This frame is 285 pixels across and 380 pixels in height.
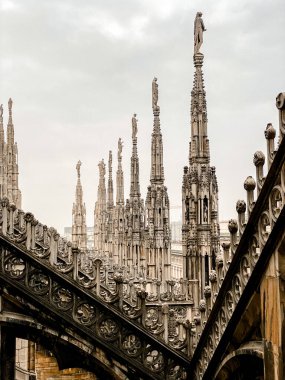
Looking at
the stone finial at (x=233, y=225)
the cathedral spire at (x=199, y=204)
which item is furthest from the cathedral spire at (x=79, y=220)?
the stone finial at (x=233, y=225)

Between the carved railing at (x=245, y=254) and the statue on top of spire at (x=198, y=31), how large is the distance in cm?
734

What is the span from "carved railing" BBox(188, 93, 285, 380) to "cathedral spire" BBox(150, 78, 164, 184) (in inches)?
565

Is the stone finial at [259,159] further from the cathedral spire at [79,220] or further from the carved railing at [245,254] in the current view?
the cathedral spire at [79,220]

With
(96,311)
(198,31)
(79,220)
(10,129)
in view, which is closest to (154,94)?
(198,31)

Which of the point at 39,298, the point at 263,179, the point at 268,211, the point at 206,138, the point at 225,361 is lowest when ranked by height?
the point at 225,361

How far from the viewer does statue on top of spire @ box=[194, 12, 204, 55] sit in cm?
1242

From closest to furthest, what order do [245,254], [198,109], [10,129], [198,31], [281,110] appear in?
[281,110]
[245,254]
[198,109]
[198,31]
[10,129]

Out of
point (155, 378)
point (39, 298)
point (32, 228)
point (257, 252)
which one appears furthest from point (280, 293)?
point (32, 228)

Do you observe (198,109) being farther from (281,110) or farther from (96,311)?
(281,110)

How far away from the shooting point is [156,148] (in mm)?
21375

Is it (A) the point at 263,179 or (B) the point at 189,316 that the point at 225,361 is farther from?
(B) the point at 189,316

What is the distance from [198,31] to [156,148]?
30.0 feet

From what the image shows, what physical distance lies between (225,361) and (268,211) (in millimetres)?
2193

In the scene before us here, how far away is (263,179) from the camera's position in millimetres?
4812
